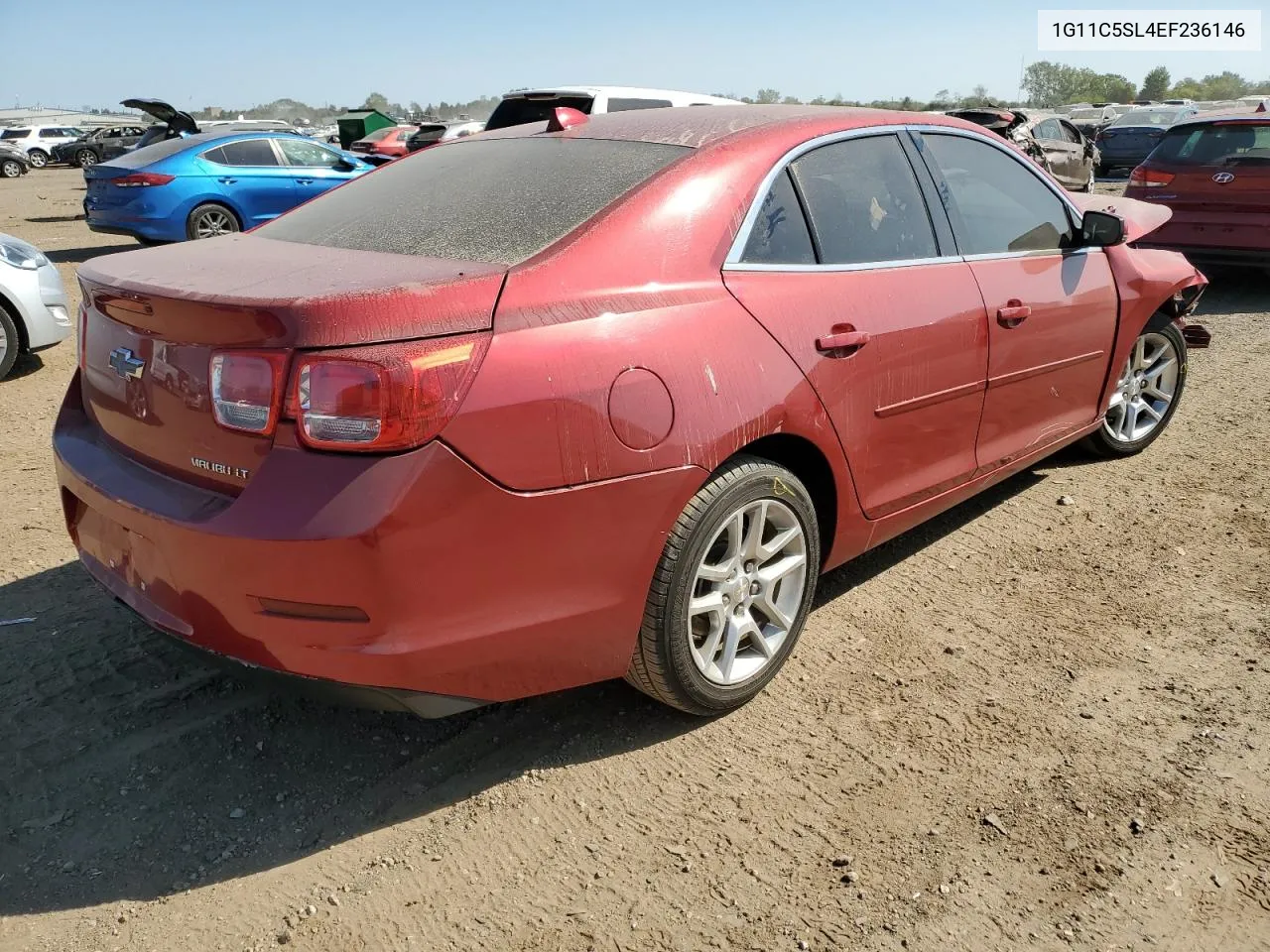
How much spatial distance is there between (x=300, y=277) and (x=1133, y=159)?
2385 centimetres

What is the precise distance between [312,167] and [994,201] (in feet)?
36.0

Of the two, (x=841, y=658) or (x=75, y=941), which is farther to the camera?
(x=841, y=658)

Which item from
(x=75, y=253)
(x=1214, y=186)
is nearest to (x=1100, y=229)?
(x=1214, y=186)

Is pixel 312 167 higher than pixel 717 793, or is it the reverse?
pixel 312 167

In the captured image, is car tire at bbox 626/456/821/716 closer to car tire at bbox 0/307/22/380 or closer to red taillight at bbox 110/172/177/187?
car tire at bbox 0/307/22/380

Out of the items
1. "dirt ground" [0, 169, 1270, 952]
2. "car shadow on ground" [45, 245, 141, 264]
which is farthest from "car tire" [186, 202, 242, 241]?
"dirt ground" [0, 169, 1270, 952]

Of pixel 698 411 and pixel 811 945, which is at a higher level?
pixel 698 411

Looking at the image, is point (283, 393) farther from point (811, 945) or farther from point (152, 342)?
point (811, 945)

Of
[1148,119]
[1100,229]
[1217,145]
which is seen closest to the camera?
[1100,229]

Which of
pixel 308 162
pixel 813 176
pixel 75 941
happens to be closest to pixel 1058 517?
pixel 813 176

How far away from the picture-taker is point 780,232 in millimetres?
2920

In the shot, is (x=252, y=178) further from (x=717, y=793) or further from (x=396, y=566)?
(x=717, y=793)

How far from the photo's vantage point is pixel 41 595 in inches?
143

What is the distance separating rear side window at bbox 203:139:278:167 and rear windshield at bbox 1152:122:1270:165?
32.4 feet
